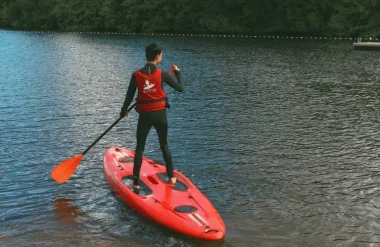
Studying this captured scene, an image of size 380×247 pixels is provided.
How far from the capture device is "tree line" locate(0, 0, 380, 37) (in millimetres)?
50594

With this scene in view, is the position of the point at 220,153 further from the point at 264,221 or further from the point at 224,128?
the point at 264,221

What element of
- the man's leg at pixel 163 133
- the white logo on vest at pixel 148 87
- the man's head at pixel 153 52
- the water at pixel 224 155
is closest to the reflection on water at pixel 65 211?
the water at pixel 224 155

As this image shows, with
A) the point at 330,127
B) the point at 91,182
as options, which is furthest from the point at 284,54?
the point at 91,182

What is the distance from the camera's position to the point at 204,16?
6388cm

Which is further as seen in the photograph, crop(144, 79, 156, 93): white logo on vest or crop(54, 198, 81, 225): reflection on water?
crop(54, 198, 81, 225): reflection on water

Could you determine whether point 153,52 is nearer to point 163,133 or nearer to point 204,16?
point 163,133

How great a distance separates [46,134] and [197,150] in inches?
190

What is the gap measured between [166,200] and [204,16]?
5848 cm

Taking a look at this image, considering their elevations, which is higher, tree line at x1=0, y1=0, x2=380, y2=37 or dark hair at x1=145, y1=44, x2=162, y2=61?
tree line at x1=0, y1=0, x2=380, y2=37

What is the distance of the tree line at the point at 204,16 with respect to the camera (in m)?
→ 50.6

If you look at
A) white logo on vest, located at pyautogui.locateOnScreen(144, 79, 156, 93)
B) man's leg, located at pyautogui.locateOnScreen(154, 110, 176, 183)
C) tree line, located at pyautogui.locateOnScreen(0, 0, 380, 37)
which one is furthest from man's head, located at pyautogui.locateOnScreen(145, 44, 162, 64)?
tree line, located at pyautogui.locateOnScreen(0, 0, 380, 37)

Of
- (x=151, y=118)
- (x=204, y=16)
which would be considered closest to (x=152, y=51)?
(x=151, y=118)

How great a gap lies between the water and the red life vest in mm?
2026

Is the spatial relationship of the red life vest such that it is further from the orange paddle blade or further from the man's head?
the orange paddle blade
